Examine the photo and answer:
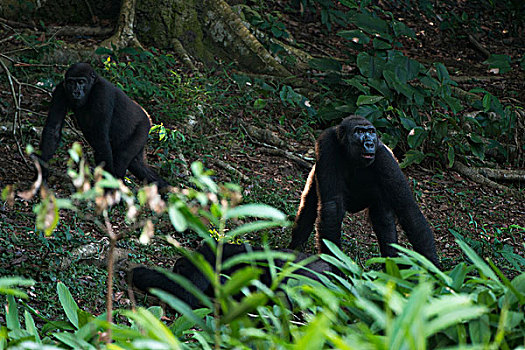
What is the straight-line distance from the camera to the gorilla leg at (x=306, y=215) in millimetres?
5469

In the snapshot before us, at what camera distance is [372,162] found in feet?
16.2

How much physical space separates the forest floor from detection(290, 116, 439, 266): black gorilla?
637 mm

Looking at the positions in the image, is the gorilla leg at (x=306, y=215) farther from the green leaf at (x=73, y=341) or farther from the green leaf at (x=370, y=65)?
the green leaf at (x=73, y=341)

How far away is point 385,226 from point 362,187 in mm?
420

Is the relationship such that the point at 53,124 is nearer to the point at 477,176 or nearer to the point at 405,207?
the point at 405,207

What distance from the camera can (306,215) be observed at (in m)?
5.51

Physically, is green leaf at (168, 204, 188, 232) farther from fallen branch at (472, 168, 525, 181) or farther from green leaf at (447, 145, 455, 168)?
fallen branch at (472, 168, 525, 181)

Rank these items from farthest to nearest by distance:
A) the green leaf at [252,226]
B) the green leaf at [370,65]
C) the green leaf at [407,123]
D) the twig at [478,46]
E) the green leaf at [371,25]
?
1. the twig at [478,46]
2. the green leaf at [371,25]
3. the green leaf at [370,65]
4. the green leaf at [407,123]
5. the green leaf at [252,226]

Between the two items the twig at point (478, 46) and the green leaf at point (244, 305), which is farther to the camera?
the twig at point (478, 46)

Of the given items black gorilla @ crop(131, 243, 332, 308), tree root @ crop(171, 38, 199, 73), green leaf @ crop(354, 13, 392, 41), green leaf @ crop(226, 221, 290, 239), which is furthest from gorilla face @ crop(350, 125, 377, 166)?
tree root @ crop(171, 38, 199, 73)

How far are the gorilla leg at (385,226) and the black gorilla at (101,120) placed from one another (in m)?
2.36

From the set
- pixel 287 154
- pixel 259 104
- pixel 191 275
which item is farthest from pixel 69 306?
pixel 259 104

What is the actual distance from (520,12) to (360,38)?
18.3ft

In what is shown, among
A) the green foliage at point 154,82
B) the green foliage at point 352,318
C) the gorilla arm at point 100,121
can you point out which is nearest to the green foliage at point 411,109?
the green foliage at point 154,82
